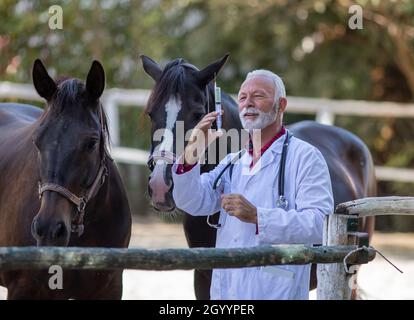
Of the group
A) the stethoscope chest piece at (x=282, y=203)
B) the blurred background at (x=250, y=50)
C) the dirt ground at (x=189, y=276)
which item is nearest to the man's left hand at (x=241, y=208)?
the stethoscope chest piece at (x=282, y=203)

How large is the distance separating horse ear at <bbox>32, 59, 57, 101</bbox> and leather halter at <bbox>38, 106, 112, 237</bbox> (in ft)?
0.85

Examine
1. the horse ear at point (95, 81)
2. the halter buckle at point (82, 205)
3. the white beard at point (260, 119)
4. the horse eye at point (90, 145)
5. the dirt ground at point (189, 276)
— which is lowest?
the dirt ground at point (189, 276)

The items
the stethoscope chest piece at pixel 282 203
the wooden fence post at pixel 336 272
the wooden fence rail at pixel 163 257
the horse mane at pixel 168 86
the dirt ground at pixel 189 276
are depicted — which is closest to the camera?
the wooden fence rail at pixel 163 257

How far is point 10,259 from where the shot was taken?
2873 millimetres

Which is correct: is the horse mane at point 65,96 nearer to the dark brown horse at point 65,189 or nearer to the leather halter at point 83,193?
the dark brown horse at point 65,189

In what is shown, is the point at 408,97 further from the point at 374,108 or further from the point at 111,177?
the point at 111,177

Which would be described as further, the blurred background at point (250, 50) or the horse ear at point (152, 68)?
the blurred background at point (250, 50)

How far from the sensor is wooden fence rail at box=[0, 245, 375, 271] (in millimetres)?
2906

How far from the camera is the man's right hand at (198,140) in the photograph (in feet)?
12.5

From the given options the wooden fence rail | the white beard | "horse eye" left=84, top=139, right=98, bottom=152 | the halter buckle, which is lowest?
the wooden fence rail

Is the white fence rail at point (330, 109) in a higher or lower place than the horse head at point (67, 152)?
higher

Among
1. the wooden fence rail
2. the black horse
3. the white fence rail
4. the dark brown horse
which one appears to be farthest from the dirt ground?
the wooden fence rail

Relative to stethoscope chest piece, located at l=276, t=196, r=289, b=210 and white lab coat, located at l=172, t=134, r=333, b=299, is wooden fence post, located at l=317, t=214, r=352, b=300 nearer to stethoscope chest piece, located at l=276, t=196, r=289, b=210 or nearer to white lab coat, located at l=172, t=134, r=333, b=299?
white lab coat, located at l=172, t=134, r=333, b=299

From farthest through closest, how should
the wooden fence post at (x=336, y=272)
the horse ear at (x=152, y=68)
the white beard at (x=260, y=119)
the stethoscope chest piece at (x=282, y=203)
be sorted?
the horse ear at (x=152, y=68), the white beard at (x=260, y=119), the stethoscope chest piece at (x=282, y=203), the wooden fence post at (x=336, y=272)
